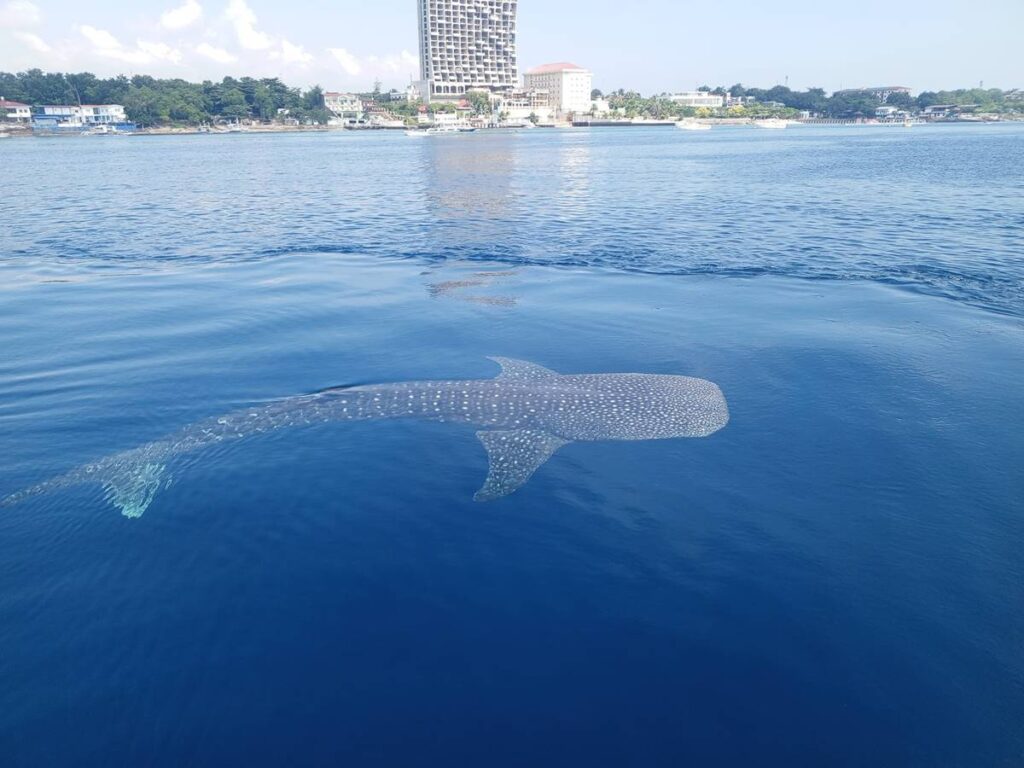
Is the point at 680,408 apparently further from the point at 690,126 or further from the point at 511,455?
the point at 690,126

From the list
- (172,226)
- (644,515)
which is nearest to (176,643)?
(644,515)

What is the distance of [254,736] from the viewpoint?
591 centimetres

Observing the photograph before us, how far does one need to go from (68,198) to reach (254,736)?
45.4 meters

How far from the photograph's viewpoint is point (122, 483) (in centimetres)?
963

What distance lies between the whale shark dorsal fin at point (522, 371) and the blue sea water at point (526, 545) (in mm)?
455

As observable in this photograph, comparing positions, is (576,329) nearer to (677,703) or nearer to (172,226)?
(677,703)

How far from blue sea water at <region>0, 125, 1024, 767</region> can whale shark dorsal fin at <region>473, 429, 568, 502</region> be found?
267 mm

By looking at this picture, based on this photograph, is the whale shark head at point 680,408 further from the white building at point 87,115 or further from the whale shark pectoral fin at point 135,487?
the white building at point 87,115

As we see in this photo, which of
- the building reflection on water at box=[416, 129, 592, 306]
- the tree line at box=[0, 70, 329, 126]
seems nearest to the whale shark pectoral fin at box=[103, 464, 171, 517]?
the building reflection on water at box=[416, 129, 592, 306]

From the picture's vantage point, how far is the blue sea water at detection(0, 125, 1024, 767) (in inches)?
238

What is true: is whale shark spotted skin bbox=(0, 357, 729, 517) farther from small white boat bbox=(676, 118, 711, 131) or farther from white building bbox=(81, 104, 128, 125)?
small white boat bbox=(676, 118, 711, 131)

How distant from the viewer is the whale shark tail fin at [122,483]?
30.3 ft

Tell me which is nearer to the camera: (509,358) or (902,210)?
(509,358)

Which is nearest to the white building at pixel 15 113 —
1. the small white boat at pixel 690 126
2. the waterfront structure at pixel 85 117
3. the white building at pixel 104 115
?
the waterfront structure at pixel 85 117
